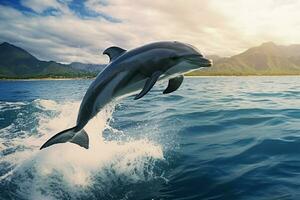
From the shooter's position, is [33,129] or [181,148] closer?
[181,148]

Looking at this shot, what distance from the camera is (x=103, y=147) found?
1263 cm

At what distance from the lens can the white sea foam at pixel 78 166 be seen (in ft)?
29.5

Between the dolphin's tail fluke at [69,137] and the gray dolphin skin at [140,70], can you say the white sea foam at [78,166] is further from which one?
the gray dolphin skin at [140,70]

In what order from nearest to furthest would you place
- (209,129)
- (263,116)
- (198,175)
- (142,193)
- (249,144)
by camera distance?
(142,193), (198,175), (249,144), (209,129), (263,116)

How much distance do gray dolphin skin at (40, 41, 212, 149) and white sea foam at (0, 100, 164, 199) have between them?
50.2 inches

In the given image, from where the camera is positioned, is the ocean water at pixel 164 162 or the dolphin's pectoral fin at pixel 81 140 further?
the ocean water at pixel 164 162

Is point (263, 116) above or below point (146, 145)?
above

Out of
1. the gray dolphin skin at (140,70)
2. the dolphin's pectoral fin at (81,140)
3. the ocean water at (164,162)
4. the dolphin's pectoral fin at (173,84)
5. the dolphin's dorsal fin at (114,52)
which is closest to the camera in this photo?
the gray dolphin skin at (140,70)

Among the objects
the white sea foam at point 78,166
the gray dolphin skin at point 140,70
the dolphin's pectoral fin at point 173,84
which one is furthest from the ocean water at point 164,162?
the dolphin's pectoral fin at point 173,84

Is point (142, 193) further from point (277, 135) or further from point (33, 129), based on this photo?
point (33, 129)

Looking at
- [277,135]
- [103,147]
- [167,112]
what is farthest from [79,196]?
[167,112]

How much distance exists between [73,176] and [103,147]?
3043 millimetres

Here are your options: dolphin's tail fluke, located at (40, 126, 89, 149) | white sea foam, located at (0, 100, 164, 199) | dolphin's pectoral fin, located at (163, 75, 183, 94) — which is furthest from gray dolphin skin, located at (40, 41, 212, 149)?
white sea foam, located at (0, 100, 164, 199)

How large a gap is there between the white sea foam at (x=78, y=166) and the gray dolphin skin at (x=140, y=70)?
1276 millimetres
